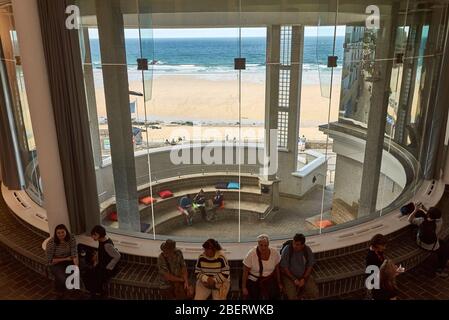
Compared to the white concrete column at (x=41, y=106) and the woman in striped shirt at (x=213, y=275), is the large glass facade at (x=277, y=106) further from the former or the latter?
the woman in striped shirt at (x=213, y=275)

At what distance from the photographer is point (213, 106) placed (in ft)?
70.0

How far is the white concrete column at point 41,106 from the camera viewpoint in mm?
3578

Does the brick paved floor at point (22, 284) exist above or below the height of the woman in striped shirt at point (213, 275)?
below

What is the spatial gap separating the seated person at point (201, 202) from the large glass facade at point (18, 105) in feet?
8.29

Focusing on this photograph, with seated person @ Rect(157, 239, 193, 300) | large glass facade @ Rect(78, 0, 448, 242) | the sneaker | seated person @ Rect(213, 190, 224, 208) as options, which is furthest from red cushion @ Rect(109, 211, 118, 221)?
the sneaker

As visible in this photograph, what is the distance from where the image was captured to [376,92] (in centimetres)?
644

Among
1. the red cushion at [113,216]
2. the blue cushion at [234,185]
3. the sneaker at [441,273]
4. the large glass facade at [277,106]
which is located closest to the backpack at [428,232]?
the sneaker at [441,273]

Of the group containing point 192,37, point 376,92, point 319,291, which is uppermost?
point 192,37

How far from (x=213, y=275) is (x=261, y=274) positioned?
0.45 m

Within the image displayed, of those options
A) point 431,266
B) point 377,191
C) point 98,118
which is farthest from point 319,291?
point 98,118

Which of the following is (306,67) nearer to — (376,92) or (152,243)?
(376,92)

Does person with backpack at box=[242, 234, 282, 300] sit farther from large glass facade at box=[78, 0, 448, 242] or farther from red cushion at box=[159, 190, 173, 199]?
red cushion at box=[159, 190, 173, 199]

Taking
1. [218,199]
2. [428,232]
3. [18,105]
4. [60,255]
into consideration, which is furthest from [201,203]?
[428,232]

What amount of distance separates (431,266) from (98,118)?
4666mm
